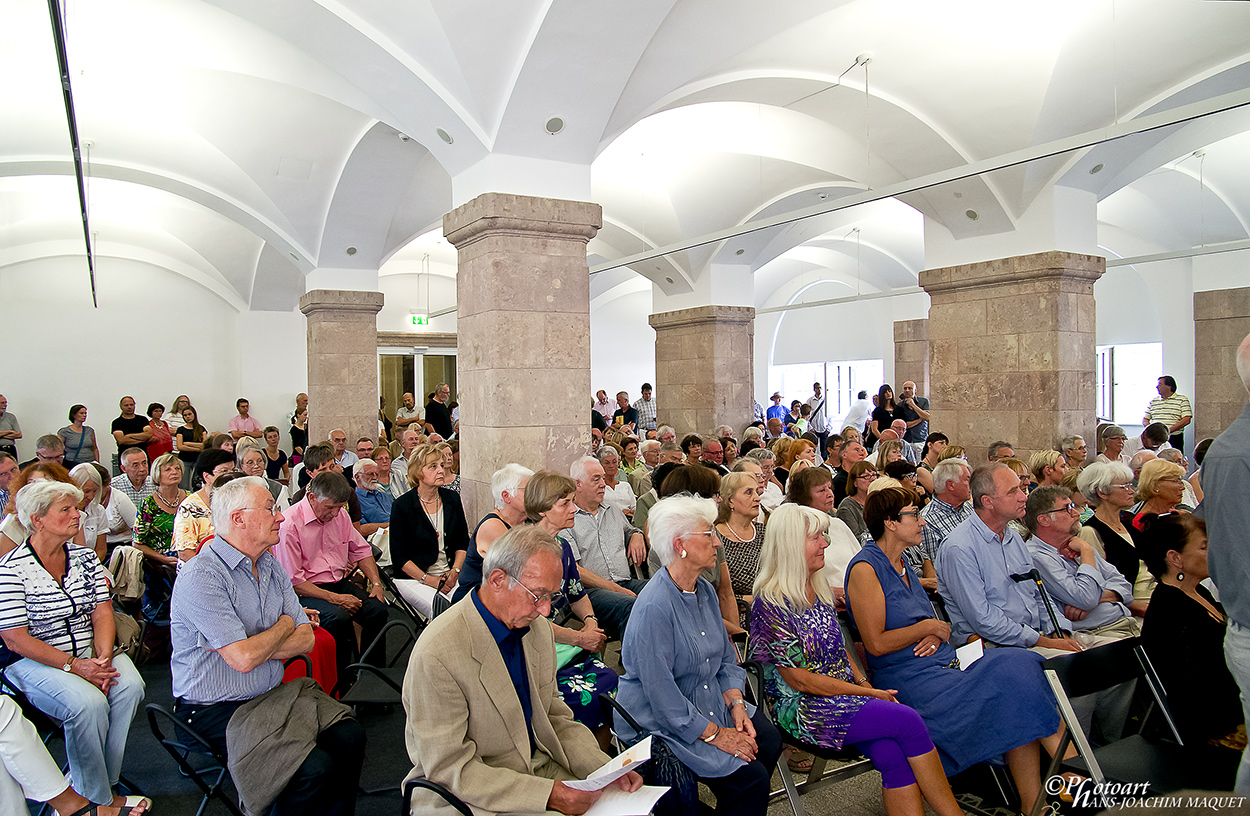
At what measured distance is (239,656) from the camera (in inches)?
98.4

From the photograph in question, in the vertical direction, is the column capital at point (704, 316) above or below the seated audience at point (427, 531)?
above

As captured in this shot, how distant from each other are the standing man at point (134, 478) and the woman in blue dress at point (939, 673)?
463 centimetres

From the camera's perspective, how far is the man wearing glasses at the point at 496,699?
1983 millimetres

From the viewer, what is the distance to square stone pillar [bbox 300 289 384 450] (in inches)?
387

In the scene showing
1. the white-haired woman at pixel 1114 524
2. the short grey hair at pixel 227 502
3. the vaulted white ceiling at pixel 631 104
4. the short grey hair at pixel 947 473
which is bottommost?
the white-haired woman at pixel 1114 524

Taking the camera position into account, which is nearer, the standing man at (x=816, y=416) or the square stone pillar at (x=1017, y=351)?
the square stone pillar at (x=1017, y=351)

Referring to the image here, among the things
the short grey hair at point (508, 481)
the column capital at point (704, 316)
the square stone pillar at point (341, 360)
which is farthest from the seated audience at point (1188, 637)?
the square stone pillar at point (341, 360)

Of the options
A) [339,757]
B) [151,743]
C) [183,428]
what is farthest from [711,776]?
[183,428]

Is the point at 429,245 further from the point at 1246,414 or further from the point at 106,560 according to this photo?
the point at 1246,414

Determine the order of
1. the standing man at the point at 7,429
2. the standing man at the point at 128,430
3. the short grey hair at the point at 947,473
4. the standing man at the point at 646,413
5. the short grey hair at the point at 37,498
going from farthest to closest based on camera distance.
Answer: the standing man at the point at 646,413
the standing man at the point at 128,430
the standing man at the point at 7,429
the short grey hair at the point at 947,473
the short grey hair at the point at 37,498

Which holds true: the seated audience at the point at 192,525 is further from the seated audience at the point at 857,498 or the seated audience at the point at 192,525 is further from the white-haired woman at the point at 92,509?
the seated audience at the point at 857,498

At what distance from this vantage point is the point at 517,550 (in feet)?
6.91

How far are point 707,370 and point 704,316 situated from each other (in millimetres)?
768

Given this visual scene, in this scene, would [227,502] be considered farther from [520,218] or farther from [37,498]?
[520,218]
